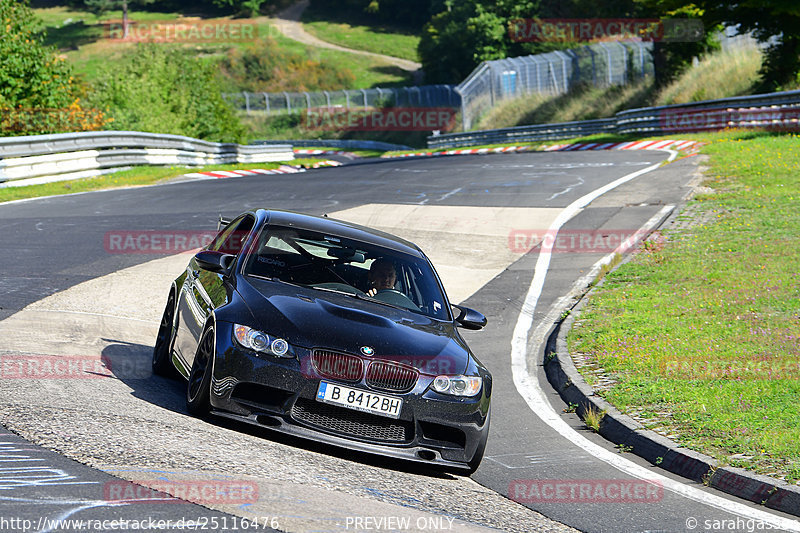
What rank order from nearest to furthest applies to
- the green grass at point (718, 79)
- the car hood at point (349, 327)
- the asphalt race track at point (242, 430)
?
the asphalt race track at point (242, 430) → the car hood at point (349, 327) → the green grass at point (718, 79)

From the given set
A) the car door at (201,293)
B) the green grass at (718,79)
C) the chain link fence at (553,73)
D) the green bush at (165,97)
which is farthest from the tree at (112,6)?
the car door at (201,293)

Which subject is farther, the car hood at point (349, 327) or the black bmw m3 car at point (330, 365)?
the car hood at point (349, 327)

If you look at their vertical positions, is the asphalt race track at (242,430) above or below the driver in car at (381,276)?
below

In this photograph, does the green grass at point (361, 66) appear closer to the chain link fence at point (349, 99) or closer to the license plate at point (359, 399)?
the chain link fence at point (349, 99)

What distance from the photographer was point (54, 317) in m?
9.93

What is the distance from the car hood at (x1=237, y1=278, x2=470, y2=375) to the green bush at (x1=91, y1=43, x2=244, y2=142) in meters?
28.6

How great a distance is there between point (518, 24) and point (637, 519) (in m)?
83.3

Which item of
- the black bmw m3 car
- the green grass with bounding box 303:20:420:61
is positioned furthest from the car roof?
the green grass with bounding box 303:20:420:61

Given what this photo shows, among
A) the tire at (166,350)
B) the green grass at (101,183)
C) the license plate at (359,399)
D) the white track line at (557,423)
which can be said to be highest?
the license plate at (359,399)

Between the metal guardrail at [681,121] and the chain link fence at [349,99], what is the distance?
69.8 feet

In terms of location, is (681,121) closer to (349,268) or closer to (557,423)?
(557,423)

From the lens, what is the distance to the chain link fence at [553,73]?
165 ft

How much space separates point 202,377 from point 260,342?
54 cm

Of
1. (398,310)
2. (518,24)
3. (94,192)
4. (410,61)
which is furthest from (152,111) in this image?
(410,61)
